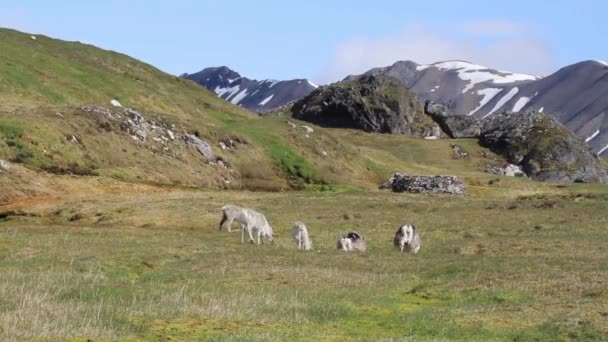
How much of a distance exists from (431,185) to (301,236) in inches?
2001

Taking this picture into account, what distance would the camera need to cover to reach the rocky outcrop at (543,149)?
16200cm

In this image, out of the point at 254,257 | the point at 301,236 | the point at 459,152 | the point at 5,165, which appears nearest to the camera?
the point at 254,257

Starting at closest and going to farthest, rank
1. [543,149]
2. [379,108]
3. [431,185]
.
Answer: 1. [431,185]
2. [543,149]
3. [379,108]

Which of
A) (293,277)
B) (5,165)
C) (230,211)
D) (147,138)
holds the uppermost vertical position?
(147,138)

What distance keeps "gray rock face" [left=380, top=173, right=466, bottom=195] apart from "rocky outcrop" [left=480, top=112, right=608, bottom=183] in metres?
76.0

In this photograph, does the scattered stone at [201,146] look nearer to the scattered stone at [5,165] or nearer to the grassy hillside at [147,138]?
the grassy hillside at [147,138]

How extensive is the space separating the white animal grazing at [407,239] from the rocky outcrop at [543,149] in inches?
4924

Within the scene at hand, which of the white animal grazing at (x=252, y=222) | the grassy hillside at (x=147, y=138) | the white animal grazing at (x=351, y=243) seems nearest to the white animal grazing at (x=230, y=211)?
the white animal grazing at (x=252, y=222)

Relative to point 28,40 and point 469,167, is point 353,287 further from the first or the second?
point 469,167

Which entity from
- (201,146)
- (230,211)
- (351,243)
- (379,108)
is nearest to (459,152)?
(379,108)

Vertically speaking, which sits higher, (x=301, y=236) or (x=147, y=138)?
(x=147, y=138)

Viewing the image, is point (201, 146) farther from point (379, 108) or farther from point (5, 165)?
point (379, 108)

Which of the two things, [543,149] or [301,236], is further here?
[543,149]

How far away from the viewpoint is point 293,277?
29.2 meters
